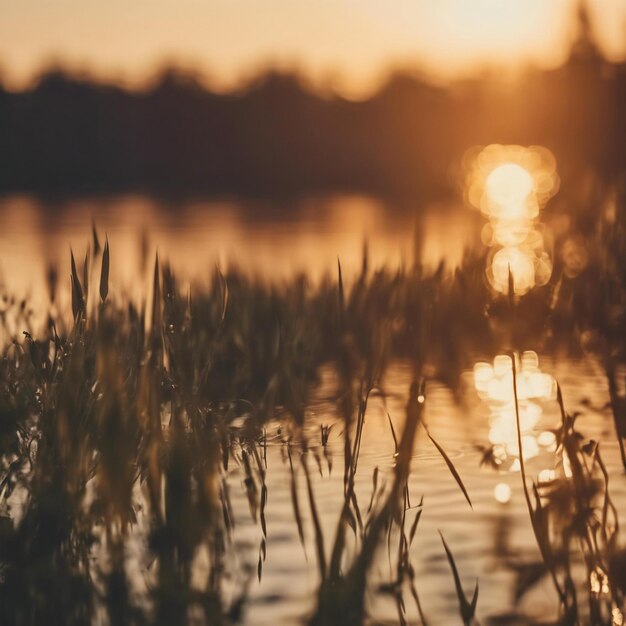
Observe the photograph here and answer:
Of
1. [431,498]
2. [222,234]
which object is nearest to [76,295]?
[431,498]

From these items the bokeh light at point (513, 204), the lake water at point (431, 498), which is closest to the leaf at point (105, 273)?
the lake water at point (431, 498)

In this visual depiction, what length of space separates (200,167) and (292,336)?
80.8m

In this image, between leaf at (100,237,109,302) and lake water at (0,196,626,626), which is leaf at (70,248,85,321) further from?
lake water at (0,196,626,626)

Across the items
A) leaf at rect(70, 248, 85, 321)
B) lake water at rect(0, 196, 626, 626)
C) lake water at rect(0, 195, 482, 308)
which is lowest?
lake water at rect(0, 196, 626, 626)

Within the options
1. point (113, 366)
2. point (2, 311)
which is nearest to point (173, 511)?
point (113, 366)

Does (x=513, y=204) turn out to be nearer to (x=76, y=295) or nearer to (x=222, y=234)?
(x=222, y=234)

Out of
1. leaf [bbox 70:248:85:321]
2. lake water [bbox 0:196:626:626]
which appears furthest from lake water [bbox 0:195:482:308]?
lake water [bbox 0:196:626:626]

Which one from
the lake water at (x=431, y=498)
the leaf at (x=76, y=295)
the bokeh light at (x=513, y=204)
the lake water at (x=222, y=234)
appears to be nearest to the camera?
the leaf at (x=76, y=295)

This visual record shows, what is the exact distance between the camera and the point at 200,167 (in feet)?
Result: 281

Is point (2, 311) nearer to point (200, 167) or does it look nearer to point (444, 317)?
point (444, 317)

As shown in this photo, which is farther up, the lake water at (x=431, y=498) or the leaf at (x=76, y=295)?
the leaf at (x=76, y=295)

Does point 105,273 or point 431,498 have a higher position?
point 105,273

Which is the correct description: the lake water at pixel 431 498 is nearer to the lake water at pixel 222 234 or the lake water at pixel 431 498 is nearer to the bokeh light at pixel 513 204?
the bokeh light at pixel 513 204

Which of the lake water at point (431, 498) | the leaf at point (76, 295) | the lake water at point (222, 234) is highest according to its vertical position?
the lake water at point (222, 234)
